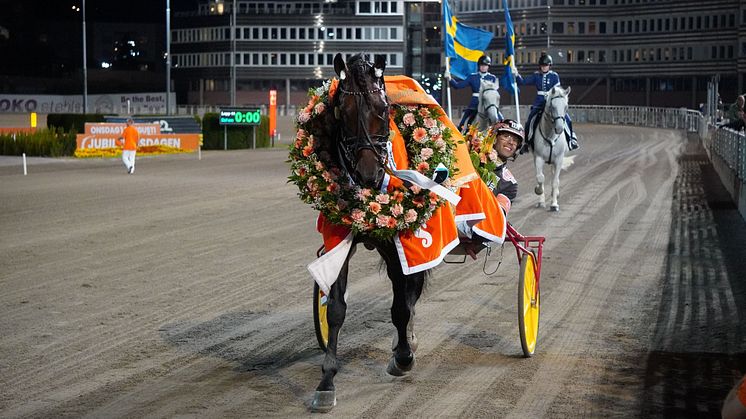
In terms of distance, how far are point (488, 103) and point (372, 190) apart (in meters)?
15.6

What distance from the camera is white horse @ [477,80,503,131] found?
2214 cm

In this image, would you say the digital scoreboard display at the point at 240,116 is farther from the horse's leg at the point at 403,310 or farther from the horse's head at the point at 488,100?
the horse's leg at the point at 403,310

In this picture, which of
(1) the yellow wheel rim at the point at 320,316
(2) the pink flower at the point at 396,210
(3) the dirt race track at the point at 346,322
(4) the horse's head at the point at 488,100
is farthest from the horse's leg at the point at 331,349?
(4) the horse's head at the point at 488,100

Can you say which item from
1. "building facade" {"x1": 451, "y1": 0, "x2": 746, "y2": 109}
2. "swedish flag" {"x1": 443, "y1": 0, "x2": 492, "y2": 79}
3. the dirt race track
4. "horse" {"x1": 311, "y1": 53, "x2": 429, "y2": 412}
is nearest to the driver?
the dirt race track

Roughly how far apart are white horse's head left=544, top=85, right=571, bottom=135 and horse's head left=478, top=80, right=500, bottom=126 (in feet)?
8.76

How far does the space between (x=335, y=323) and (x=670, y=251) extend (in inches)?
340

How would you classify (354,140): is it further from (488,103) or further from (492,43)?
(492,43)

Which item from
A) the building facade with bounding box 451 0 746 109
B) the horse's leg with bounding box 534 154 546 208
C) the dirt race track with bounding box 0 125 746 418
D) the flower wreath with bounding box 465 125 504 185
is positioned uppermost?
the building facade with bounding box 451 0 746 109

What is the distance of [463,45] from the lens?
27547mm

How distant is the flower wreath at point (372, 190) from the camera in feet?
23.1

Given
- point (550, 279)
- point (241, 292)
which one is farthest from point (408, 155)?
point (550, 279)

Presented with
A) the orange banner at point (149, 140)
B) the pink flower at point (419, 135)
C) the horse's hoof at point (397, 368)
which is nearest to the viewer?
the pink flower at point (419, 135)

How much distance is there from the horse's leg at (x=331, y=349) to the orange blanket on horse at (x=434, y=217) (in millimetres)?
260

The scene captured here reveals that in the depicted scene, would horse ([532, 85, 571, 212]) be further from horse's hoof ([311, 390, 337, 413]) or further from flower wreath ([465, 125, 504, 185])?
horse's hoof ([311, 390, 337, 413])
